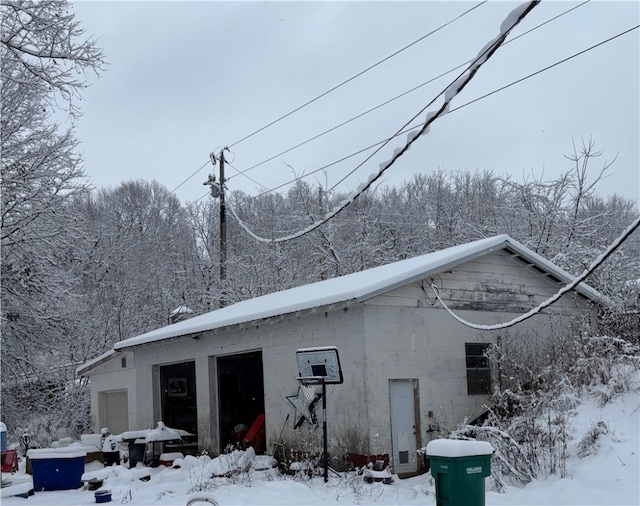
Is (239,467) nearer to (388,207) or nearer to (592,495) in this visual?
(592,495)

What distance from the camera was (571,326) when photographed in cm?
1619

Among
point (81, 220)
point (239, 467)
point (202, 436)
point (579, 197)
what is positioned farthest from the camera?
point (579, 197)

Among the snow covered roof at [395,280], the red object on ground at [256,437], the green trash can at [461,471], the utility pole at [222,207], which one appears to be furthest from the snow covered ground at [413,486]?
the utility pole at [222,207]

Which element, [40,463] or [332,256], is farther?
[332,256]

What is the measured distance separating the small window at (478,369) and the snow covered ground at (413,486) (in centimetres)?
279

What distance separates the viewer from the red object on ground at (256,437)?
16688mm

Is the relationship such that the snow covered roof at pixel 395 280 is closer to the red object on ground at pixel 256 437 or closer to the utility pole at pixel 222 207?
the red object on ground at pixel 256 437

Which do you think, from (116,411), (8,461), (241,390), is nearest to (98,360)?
(116,411)

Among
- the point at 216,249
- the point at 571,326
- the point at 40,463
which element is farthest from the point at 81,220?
the point at 216,249

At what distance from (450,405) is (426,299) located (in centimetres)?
213

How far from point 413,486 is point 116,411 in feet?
47.7

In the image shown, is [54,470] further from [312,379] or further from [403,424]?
[403,424]

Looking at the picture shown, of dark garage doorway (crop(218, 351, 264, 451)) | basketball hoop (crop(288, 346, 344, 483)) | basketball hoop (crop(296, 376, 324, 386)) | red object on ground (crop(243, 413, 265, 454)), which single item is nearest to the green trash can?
basketball hoop (crop(288, 346, 344, 483))

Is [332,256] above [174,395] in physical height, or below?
above
